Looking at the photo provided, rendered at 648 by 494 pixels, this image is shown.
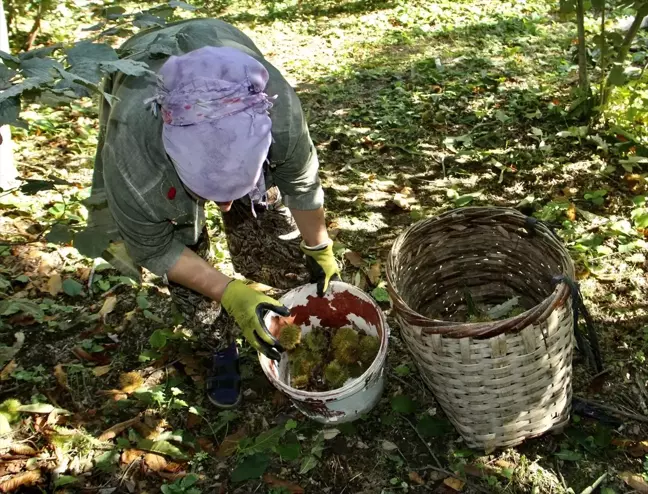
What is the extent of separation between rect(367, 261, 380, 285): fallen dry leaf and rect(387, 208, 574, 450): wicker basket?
1.17 ft

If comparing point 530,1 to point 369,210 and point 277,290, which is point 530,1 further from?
point 277,290

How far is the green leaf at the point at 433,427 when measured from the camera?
2388mm

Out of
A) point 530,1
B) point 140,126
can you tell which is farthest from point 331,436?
point 530,1

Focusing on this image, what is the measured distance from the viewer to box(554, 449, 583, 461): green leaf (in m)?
2.26

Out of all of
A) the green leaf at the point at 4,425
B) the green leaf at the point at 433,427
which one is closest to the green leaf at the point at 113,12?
the green leaf at the point at 4,425

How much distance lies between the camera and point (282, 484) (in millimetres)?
2322

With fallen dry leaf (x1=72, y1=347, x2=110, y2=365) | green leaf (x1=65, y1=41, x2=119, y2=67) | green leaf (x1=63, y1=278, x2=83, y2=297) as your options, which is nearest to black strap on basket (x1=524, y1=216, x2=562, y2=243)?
green leaf (x1=65, y1=41, x2=119, y2=67)

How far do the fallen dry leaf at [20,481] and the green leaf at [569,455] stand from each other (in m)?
2.01

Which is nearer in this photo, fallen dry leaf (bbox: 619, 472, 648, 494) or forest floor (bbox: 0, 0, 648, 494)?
fallen dry leaf (bbox: 619, 472, 648, 494)

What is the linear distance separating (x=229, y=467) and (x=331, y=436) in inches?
16.9

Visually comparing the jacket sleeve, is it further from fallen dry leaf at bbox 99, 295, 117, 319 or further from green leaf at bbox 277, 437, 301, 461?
fallen dry leaf at bbox 99, 295, 117, 319

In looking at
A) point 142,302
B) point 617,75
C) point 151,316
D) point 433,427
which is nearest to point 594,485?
point 433,427

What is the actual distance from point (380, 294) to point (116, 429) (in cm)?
137

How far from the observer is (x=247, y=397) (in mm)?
2682
